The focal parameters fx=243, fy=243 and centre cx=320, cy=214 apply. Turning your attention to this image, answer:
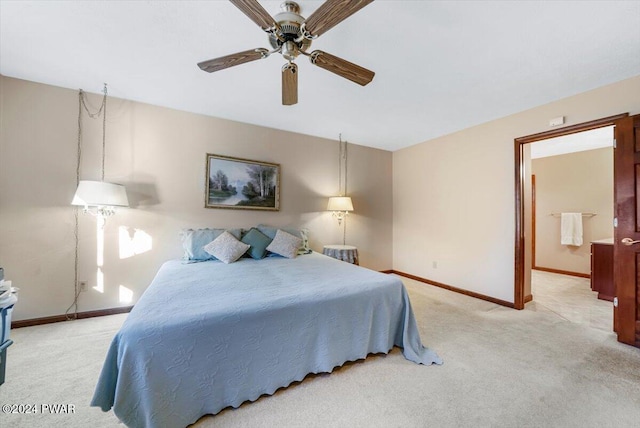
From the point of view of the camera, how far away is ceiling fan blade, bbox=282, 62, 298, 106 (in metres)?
1.72

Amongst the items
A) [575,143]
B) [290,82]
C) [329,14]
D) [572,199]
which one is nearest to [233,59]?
[290,82]

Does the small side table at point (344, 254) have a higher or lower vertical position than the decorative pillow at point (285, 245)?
lower

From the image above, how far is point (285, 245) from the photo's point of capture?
328 centimetres

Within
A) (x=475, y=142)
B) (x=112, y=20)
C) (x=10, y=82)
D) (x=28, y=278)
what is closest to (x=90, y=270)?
(x=28, y=278)

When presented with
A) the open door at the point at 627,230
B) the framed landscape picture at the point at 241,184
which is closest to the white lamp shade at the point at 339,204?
the framed landscape picture at the point at 241,184

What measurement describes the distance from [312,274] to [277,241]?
3.72ft

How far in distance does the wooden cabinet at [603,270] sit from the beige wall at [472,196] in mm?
1637

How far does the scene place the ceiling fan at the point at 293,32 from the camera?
130 centimetres

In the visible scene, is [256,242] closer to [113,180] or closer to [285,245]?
→ [285,245]

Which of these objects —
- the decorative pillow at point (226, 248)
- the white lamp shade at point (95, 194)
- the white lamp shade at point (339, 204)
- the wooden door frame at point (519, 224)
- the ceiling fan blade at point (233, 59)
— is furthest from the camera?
the white lamp shade at point (339, 204)

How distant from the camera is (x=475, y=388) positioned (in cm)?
168

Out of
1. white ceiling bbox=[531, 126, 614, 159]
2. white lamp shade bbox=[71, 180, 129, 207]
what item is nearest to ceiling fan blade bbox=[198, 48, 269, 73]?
white lamp shade bbox=[71, 180, 129, 207]

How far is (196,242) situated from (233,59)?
2156mm

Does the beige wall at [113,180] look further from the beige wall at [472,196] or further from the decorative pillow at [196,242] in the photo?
the beige wall at [472,196]
